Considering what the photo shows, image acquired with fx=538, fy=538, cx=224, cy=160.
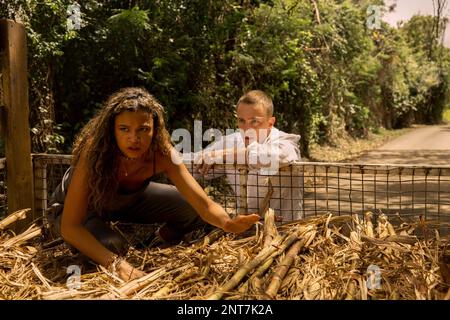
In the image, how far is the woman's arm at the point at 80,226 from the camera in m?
2.91

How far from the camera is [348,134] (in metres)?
16.9

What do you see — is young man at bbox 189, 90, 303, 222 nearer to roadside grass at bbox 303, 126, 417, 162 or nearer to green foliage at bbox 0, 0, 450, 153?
green foliage at bbox 0, 0, 450, 153

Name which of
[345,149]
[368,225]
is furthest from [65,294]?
[345,149]

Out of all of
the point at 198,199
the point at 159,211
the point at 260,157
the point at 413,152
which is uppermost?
the point at 260,157

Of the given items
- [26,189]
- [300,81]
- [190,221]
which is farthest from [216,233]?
[300,81]

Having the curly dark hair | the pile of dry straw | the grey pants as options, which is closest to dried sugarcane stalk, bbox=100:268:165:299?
the pile of dry straw

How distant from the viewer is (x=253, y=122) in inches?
146

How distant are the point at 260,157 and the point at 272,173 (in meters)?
0.18

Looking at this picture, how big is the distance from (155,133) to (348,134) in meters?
14.4

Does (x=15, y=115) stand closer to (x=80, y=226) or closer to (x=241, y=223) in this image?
(x=80, y=226)

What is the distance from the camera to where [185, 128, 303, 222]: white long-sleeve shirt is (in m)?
3.47

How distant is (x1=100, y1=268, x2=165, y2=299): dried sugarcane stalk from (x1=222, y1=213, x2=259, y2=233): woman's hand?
467 millimetres

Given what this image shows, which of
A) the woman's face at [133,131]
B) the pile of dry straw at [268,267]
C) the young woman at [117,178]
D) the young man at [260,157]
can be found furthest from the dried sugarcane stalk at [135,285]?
the young man at [260,157]

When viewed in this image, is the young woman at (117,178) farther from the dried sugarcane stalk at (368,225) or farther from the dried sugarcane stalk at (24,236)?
the dried sugarcane stalk at (368,225)
